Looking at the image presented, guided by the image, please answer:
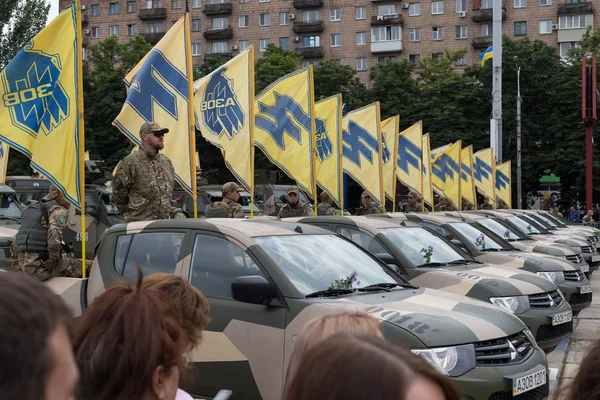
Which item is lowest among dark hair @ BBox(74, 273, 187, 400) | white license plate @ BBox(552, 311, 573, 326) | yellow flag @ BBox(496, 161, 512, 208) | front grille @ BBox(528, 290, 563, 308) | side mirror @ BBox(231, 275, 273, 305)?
yellow flag @ BBox(496, 161, 512, 208)

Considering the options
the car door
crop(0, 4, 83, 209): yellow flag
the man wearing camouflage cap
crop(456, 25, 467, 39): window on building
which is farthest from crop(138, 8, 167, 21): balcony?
the car door

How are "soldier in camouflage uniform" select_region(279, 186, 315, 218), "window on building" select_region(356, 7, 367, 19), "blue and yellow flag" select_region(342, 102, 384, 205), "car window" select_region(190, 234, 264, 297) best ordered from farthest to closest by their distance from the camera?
"window on building" select_region(356, 7, 367, 19) < "blue and yellow flag" select_region(342, 102, 384, 205) < "soldier in camouflage uniform" select_region(279, 186, 315, 218) < "car window" select_region(190, 234, 264, 297)

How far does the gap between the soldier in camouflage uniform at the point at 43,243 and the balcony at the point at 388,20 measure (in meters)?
60.9

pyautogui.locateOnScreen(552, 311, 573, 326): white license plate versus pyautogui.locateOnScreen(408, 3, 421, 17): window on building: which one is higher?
pyautogui.locateOnScreen(408, 3, 421, 17): window on building

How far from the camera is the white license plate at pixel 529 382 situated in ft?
17.2

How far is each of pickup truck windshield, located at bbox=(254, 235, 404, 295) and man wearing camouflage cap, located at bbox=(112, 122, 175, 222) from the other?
2751 millimetres

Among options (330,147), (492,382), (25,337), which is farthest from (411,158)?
(25,337)

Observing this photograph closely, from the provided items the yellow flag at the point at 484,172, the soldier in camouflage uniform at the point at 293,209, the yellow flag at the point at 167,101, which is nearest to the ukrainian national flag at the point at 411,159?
the soldier in camouflage uniform at the point at 293,209

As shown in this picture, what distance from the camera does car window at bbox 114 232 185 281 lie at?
5883 mm

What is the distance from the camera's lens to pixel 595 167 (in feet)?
137

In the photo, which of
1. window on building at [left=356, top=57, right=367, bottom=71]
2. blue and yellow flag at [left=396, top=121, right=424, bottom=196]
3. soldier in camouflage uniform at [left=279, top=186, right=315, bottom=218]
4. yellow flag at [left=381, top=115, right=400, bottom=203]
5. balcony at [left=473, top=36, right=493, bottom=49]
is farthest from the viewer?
window on building at [left=356, top=57, right=367, bottom=71]

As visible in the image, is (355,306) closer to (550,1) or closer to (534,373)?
(534,373)

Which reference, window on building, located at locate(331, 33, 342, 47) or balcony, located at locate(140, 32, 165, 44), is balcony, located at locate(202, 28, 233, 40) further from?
window on building, located at locate(331, 33, 342, 47)

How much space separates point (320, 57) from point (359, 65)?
3.41 metres
